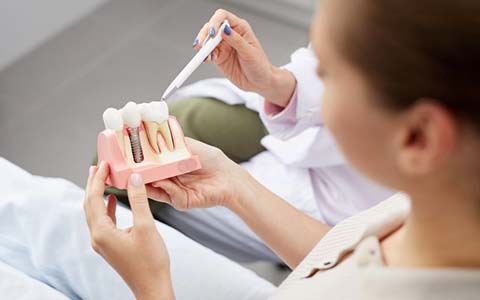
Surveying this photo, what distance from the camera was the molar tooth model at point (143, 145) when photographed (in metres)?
0.85

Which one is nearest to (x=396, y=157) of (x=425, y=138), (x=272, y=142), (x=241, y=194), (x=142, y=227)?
(x=425, y=138)

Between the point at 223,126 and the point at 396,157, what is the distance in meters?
0.83

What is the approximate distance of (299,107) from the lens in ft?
3.88

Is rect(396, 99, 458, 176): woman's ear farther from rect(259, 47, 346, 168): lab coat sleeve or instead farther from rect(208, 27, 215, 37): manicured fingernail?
rect(259, 47, 346, 168): lab coat sleeve

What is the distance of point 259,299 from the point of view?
3.42 ft

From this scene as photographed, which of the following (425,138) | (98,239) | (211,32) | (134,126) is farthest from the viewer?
(211,32)

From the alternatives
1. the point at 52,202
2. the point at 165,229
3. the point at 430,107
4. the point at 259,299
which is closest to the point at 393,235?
the point at 430,107

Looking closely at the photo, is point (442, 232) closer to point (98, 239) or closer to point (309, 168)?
point (98, 239)

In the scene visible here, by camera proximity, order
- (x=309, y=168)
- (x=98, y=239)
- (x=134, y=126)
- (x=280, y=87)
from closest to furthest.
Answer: (x=98, y=239)
(x=134, y=126)
(x=280, y=87)
(x=309, y=168)

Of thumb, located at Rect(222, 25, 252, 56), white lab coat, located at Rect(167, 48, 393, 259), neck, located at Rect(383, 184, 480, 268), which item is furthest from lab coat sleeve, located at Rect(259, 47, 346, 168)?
neck, located at Rect(383, 184, 480, 268)

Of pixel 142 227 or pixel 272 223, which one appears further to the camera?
pixel 272 223

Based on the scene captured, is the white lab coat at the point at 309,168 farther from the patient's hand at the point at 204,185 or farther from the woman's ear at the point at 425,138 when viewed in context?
the woman's ear at the point at 425,138

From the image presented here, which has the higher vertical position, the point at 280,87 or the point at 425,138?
the point at 280,87

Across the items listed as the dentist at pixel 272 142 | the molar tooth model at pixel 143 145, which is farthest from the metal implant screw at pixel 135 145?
the dentist at pixel 272 142
